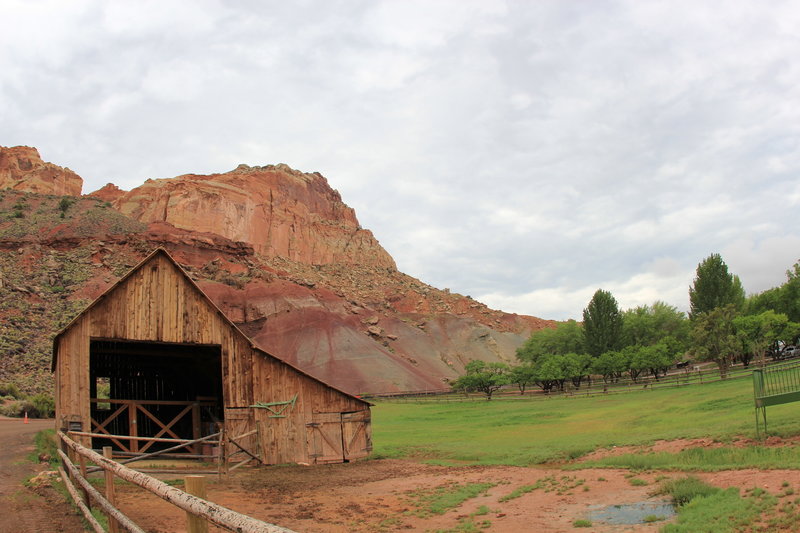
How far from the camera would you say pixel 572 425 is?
34.0m

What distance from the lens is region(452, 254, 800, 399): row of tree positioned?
61.6 meters

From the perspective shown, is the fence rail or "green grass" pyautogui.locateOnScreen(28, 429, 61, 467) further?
the fence rail

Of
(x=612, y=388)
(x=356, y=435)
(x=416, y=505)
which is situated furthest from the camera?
(x=612, y=388)

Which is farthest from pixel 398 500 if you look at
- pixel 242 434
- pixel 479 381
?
pixel 479 381

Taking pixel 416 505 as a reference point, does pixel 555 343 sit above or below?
above

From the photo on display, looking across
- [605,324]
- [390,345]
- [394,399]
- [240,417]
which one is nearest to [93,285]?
[394,399]

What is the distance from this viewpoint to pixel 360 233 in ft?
595

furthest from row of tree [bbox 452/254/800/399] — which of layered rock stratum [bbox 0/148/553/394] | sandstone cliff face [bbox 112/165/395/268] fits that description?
sandstone cliff face [bbox 112/165/395/268]

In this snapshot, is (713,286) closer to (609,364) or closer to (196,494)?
(609,364)

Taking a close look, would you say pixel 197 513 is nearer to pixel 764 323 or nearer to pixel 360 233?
pixel 764 323

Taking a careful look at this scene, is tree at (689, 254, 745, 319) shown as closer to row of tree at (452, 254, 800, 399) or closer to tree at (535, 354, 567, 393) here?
row of tree at (452, 254, 800, 399)

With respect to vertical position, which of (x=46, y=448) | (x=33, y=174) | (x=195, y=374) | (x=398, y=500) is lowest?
(x=398, y=500)

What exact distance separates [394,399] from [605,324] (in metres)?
31.4

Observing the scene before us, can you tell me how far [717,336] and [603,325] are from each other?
95.8 feet
